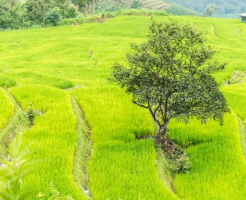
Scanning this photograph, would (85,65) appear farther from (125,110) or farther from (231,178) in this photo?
(231,178)

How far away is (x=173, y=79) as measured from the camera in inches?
281

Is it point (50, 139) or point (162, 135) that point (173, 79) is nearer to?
point (162, 135)

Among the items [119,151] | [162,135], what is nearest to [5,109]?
[119,151]

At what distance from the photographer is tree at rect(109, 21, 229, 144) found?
6668 mm

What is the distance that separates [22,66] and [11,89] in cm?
Answer: 740

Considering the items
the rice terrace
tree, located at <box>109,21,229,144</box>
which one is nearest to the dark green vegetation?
the rice terrace

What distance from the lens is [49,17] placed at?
43000mm

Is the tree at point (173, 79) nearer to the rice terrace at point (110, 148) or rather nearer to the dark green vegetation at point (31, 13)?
the rice terrace at point (110, 148)

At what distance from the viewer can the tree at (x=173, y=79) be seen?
667cm

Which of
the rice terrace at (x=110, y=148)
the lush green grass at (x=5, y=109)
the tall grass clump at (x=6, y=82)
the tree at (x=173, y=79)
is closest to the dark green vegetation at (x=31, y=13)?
the tall grass clump at (x=6, y=82)

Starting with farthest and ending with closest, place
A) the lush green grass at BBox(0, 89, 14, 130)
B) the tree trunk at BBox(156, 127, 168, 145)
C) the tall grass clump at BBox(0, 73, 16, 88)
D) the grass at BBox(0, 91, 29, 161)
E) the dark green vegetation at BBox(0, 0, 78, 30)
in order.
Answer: the dark green vegetation at BBox(0, 0, 78, 30), the tall grass clump at BBox(0, 73, 16, 88), the lush green grass at BBox(0, 89, 14, 130), the tree trunk at BBox(156, 127, 168, 145), the grass at BBox(0, 91, 29, 161)

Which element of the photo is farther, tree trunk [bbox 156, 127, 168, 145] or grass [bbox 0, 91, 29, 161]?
tree trunk [bbox 156, 127, 168, 145]

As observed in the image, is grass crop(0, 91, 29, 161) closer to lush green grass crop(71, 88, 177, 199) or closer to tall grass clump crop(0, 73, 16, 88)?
lush green grass crop(71, 88, 177, 199)

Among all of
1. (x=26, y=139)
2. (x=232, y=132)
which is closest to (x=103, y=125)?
(x=26, y=139)
